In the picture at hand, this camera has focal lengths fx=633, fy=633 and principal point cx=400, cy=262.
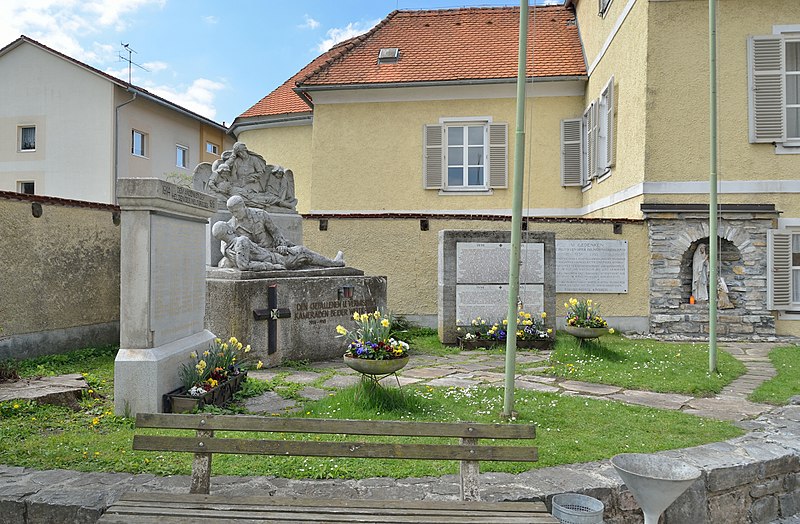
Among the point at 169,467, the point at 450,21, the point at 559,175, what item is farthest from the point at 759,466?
Result: the point at 450,21

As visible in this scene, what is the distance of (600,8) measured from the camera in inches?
570

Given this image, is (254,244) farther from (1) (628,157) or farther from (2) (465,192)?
(2) (465,192)

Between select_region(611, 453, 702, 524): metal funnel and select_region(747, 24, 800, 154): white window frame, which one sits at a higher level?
select_region(747, 24, 800, 154): white window frame

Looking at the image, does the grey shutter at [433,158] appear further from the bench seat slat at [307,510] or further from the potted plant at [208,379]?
the bench seat slat at [307,510]

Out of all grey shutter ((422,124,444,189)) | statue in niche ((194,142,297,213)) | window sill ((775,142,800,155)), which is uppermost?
grey shutter ((422,124,444,189))

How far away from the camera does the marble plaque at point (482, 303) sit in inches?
408

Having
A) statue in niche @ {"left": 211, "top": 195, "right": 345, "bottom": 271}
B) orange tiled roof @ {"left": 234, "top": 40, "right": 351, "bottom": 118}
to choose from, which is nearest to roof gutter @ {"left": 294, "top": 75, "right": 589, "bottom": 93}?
orange tiled roof @ {"left": 234, "top": 40, "right": 351, "bottom": 118}

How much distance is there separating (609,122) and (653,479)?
11090 millimetres

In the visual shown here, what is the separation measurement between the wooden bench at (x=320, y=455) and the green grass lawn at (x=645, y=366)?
4.19m

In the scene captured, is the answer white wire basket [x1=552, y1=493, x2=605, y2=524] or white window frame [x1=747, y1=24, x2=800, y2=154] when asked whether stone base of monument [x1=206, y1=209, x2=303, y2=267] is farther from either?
white window frame [x1=747, y1=24, x2=800, y2=154]

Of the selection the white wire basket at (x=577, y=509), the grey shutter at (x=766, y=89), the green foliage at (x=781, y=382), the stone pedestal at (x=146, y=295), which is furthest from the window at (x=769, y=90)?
the stone pedestal at (x=146, y=295)

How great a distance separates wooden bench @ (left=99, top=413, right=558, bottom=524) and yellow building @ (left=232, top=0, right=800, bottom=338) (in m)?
8.86

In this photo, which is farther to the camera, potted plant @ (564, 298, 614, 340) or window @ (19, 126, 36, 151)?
window @ (19, 126, 36, 151)

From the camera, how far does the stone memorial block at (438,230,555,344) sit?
10344 millimetres
